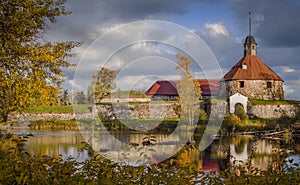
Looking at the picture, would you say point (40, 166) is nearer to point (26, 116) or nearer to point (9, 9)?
point (9, 9)

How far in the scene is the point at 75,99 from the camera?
48500 millimetres

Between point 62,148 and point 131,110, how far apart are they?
69.4ft

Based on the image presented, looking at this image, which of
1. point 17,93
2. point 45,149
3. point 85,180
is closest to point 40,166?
point 85,180

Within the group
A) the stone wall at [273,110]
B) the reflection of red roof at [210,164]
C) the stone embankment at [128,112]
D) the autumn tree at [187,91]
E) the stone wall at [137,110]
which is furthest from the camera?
the stone wall at [137,110]

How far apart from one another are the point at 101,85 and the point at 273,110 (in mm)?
17440

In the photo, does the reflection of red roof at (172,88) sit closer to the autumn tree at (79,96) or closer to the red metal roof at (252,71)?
the red metal roof at (252,71)

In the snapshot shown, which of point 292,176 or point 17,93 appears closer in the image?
point 292,176

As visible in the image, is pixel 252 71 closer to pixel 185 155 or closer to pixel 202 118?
pixel 202 118

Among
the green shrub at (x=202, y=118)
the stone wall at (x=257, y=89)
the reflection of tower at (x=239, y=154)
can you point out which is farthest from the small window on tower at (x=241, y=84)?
the reflection of tower at (x=239, y=154)

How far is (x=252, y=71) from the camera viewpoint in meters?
37.4

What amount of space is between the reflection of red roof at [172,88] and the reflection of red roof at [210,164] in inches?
1058

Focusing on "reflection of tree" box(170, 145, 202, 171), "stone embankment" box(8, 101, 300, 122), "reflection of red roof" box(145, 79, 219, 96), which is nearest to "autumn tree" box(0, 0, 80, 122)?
"reflection of tree" box(170, 145, 202, 171)

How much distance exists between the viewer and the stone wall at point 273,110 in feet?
110

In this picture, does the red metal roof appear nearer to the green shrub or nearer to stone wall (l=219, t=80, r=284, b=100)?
stone wall (l=219, t=80, r=284, b=100)
